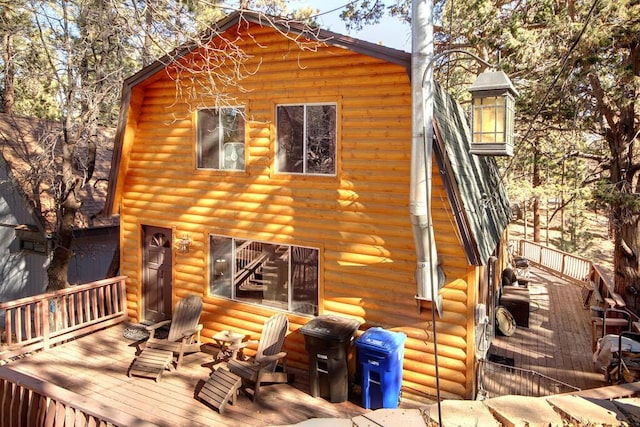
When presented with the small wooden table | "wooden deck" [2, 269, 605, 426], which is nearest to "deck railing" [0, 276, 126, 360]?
"wooden deck" [2, 269, 605, 426]

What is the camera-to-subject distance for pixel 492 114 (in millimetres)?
4930

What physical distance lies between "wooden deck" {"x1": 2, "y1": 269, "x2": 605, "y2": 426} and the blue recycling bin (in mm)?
275

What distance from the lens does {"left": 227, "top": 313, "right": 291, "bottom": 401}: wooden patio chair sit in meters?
6.13

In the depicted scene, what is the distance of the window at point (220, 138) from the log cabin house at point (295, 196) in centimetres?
2

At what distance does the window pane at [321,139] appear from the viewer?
22.5ft

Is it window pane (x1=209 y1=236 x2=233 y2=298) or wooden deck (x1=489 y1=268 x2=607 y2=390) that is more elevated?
window pane (x1=209 y1=236 x2=233 y2=298)

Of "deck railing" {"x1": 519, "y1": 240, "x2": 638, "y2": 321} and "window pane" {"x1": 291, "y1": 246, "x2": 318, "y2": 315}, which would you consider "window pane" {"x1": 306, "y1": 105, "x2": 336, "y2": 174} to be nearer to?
"window pane" {"x1": 291, "y1": 246, "x2": 318, "y2": 315}

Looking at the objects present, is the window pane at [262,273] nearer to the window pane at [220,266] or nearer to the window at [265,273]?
the window at [265,273]

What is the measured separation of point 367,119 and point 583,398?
13.9 feet

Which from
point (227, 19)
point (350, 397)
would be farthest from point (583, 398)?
point (227, 19)

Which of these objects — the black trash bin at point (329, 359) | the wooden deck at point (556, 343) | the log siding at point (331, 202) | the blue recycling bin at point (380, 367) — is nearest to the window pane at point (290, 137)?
the log siding at point (331, 202)

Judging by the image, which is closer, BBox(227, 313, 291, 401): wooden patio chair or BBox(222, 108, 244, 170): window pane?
BBox(227, 313, 291, 401): wooden patio chair

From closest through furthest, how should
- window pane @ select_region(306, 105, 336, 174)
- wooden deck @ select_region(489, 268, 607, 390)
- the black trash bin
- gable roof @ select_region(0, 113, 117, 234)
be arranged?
the black trash bin → window pane @ select_region(306, 105, 336, 174) → wooden deck @ select_region(489, 268, 607, 390) → gable roof @ select_region(0, 113, 117, 234)

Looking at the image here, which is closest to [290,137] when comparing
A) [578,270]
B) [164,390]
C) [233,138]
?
[233,138]
